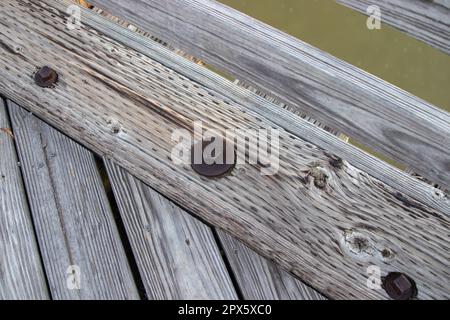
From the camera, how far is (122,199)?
1861 millimetres

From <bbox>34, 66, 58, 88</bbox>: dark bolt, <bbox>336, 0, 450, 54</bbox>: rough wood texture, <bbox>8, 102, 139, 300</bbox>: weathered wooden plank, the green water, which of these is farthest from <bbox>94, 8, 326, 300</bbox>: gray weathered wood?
the green water

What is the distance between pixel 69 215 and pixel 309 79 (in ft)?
2.73

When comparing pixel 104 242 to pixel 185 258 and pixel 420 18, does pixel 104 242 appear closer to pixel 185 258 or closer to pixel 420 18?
Result: pixel 185 258

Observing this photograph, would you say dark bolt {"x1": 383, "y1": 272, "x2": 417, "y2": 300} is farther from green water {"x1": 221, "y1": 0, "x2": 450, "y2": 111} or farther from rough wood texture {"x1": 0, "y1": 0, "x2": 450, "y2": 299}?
green water {"x1": 221, "y1": 0, "x2": 450, "y2": 111}

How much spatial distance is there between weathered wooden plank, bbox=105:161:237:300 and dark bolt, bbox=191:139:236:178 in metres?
0.17

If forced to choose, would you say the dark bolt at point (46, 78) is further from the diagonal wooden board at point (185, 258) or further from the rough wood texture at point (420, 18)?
the rough wood texture at point (420, 18)

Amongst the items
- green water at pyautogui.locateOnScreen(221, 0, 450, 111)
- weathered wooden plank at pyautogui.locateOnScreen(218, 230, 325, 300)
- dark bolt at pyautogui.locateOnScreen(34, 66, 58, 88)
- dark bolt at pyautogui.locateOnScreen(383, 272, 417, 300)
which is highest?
green water at pyautogui.locateOnScreen(221, 0, 450, 111)

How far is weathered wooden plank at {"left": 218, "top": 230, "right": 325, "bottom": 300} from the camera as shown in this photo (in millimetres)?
1654

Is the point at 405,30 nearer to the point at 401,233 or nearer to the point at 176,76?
the point at 401,233

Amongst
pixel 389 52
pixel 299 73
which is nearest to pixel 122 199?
pixel 299 73

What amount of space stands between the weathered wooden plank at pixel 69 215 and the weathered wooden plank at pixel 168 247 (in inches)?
2.2

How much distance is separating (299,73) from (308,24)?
3301 mm

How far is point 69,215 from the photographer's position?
1812 mm

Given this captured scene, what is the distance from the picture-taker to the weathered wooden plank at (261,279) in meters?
1.65
